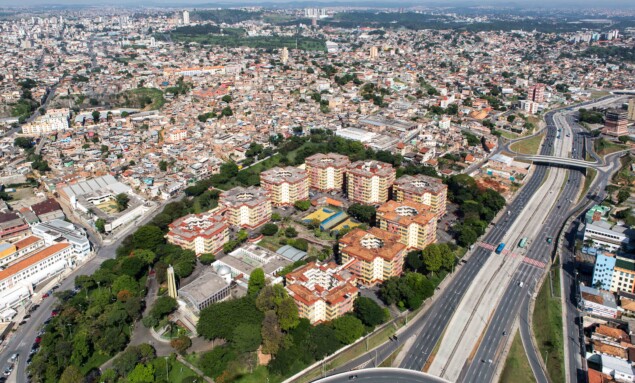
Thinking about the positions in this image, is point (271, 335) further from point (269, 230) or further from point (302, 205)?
point (302, 205)

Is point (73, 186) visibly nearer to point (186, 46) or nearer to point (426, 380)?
point (426, 380)

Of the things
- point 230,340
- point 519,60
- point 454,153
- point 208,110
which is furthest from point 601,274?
point 519,60

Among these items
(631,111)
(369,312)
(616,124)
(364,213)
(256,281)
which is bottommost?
(369,312)

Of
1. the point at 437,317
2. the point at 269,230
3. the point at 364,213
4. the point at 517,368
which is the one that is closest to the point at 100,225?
the point at 269,230

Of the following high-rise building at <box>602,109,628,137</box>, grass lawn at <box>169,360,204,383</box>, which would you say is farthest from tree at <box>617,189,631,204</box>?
grass lawn at <box>169,360,204,383</box>

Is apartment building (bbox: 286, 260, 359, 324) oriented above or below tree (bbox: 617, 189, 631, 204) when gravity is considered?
below

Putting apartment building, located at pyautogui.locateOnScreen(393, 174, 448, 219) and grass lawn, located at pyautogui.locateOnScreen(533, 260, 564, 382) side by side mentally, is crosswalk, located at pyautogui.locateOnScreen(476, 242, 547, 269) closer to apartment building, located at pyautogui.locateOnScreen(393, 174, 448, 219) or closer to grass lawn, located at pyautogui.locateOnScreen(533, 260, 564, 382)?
grass lawn, located at pyautogui.locateOnScreen(533, 260, 564, 382)
